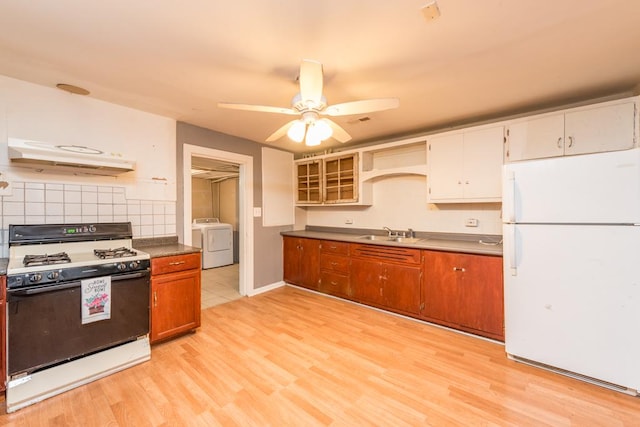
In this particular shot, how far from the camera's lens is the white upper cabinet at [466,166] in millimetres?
2689

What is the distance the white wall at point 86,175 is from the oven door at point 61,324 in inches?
27.8

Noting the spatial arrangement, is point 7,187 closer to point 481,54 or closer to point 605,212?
point 481,54

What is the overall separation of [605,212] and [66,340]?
388cm

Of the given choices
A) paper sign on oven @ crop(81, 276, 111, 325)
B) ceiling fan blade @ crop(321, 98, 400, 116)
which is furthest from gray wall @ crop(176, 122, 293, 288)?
ceiling fan blade @ crop(321, 98, 400, 116)

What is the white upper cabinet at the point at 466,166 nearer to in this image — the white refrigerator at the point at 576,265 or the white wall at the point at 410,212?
the white wall at the point at 410,212

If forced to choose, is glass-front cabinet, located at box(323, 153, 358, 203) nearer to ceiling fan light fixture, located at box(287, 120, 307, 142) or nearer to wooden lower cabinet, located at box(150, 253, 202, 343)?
ceiling fan light fixture, located at box(287, 120, 307, 142)

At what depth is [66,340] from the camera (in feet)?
6.22

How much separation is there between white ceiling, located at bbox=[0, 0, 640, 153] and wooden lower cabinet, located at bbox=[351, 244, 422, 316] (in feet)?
5.42

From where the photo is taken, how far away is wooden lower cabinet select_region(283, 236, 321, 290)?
3906 mm

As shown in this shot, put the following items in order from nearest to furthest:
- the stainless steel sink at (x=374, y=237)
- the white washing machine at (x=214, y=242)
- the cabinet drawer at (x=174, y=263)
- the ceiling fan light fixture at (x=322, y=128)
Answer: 1. the ceiling fan light fixture at (x=322, y=128)
2. the cabinet drawer at (x=174, y=263)
3. the stainless steel sink at (x=374, y=237)
4. the white washing machine at (x=214, y=242)

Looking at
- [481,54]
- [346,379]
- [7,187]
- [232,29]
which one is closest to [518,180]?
[481,54]

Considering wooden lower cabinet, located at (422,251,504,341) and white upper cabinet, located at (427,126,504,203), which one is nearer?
wooden lower cabinet, located at (422,251,504,341)

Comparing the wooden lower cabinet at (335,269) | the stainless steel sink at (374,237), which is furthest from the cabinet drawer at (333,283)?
the stainless steel sink at (374,237)

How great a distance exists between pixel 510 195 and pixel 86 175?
371cm
